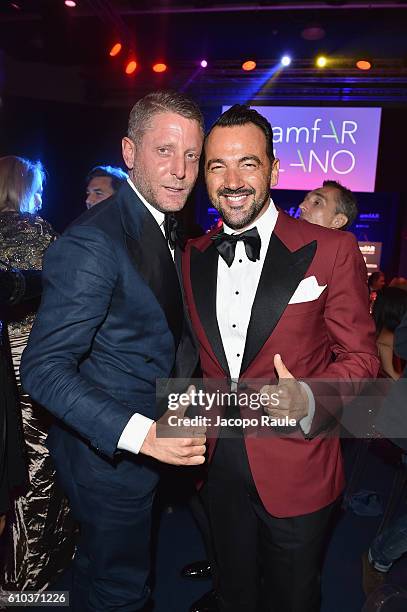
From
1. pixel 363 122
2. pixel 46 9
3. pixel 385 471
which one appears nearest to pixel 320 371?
pixel 385 471

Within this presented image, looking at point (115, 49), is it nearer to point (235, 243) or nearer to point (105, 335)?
point (235, 243)

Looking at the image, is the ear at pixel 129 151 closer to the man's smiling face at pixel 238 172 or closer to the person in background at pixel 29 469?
the man's smiling face at pixel 238 172

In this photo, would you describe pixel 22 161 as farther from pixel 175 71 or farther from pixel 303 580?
pixel 175 71

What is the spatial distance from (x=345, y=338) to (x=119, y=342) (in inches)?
32.9

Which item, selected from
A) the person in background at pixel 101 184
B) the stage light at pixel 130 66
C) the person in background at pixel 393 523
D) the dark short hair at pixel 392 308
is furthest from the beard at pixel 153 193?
the stage light at pixel 130 66

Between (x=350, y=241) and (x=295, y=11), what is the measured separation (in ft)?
20.6

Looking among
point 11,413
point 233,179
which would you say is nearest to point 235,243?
point 233,179

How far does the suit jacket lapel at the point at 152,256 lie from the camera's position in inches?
65.7

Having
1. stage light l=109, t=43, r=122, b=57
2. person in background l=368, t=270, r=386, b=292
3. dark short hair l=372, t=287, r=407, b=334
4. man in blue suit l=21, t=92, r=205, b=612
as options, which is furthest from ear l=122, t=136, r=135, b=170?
person in background l=368, t=270, r=386, b=292

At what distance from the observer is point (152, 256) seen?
1.72m

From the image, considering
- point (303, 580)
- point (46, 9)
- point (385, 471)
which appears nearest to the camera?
point (303, 580)

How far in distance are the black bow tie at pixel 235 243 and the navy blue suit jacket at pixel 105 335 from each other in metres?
0.26

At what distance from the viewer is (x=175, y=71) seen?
8.05 metres

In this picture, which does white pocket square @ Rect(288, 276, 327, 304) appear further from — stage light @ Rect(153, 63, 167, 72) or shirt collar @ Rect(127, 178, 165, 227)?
stage light @ Rect(153, 63, 167, 72)
